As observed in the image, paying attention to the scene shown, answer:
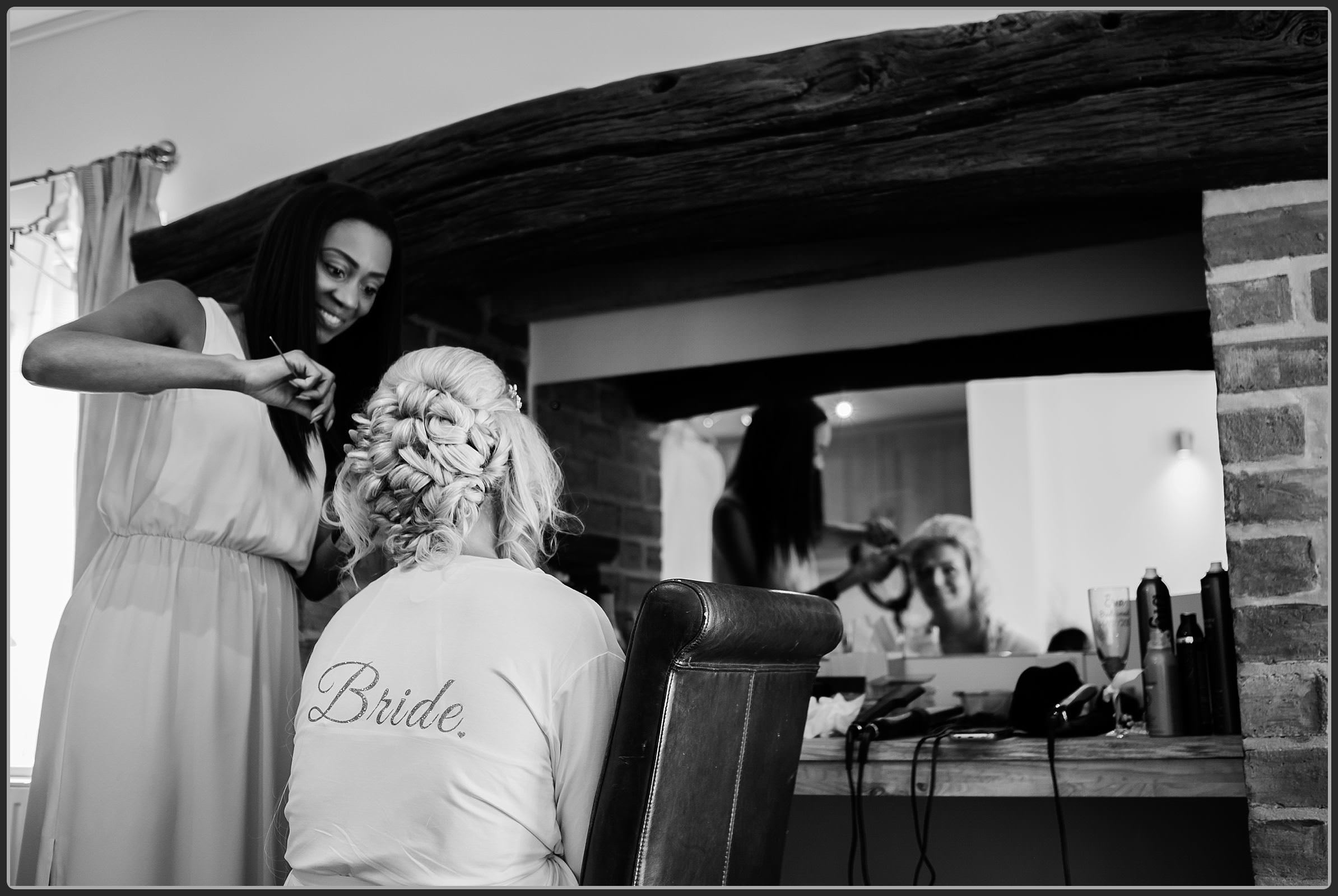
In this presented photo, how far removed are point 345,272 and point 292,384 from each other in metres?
0.30

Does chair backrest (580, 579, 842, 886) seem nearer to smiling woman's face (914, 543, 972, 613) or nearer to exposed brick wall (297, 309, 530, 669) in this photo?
exposed brick wall (297, 309, 530, 669)

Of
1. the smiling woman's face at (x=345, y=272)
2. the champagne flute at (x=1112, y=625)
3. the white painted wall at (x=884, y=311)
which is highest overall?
the white painted wall at (x=884, y=311)

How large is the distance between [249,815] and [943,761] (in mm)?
1214

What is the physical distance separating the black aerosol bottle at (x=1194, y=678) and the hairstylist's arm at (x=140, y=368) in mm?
1525

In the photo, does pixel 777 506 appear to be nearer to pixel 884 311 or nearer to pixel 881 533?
pixel 881 533

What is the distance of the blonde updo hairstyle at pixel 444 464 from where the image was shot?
4.39 feet

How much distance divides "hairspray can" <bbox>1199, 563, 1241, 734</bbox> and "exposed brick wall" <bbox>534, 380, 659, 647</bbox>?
1.46 metres

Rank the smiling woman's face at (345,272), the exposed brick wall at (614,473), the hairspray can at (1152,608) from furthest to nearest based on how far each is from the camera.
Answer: the exposed brick wall at (614,473) → the hairspray can at (1152,608) → the smiling woman's face at (345,272)

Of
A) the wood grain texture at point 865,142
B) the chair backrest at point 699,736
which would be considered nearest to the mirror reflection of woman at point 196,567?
the wood grain texture at point 865,142

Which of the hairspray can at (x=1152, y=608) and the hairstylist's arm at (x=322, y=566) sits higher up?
the hairstylist's arm at (x=322, y=566)

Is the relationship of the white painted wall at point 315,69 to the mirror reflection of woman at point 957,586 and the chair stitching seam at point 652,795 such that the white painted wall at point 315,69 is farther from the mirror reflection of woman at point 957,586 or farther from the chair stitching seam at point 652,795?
the chair stitching seam at point 652,795

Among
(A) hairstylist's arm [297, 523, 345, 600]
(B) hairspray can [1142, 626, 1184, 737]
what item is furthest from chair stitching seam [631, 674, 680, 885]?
(B) hairspray can [1142, 626, 1184, 737]

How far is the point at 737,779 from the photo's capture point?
1332mm

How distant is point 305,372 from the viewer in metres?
1.63
